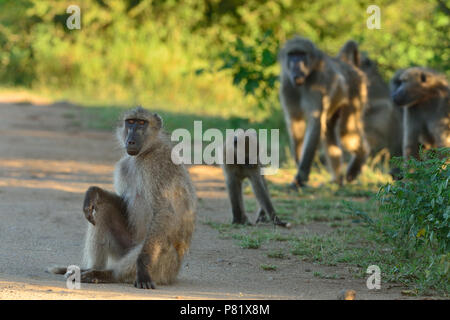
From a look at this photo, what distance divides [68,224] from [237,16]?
12.3 metres

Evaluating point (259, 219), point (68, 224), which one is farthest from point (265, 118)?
point (68, 224)

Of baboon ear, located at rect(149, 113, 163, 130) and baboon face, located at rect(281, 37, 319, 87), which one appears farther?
baboon face, located at rect(281, 37, 319, 87)

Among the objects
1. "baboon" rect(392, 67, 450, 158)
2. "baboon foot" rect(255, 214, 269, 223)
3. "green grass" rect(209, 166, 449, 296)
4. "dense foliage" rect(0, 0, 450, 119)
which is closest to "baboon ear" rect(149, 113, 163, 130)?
"green grass" rect(209, 166, 449, 296)

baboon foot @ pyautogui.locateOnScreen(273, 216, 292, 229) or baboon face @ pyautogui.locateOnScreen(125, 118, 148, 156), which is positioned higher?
baboon face @ pyautogui.locateOnScreen(125, 118, 148, 156)

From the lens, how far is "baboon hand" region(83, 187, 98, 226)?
15.1ft

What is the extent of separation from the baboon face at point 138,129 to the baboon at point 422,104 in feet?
11.9

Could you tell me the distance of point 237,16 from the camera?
18.0 meters

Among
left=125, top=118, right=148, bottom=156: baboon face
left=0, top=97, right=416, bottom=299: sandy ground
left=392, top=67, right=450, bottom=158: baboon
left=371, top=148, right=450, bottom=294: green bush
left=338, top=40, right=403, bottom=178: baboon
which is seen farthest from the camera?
left=338, top=40, right=403, bottom=178: baboon

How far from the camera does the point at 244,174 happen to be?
7.00 meters

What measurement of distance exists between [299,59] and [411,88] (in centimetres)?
134

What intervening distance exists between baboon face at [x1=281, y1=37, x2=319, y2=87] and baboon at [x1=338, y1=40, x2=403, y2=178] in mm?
1872

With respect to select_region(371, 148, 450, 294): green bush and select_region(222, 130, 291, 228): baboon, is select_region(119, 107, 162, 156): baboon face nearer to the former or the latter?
select_region(371, 148, 450, 294): green bush
